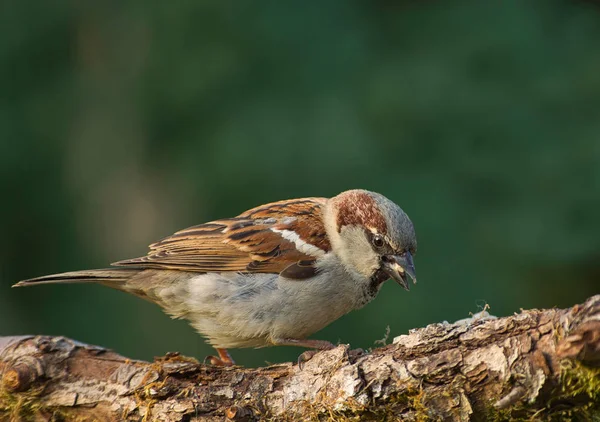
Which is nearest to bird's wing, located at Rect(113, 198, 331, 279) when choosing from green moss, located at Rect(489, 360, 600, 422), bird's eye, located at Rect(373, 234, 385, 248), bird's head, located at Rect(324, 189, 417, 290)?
bird's head, located at Rect(324, 189, 417, 290)

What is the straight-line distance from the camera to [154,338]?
605 cm

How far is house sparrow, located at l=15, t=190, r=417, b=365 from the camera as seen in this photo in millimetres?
3754

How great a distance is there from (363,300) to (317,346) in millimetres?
378

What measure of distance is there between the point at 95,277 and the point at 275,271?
921 millimetres

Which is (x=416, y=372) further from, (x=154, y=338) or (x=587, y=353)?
(x=154, y=338)

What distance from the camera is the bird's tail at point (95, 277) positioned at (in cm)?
382

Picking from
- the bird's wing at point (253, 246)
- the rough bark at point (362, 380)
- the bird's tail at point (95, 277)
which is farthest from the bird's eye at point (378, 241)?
the bird's tail at point (95, 277)

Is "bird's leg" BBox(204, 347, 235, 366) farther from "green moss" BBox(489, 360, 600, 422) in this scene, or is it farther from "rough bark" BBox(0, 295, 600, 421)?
"green moss" BBox(489, 360, 600, 422)

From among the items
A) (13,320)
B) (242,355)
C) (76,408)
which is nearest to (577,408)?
(76,408)

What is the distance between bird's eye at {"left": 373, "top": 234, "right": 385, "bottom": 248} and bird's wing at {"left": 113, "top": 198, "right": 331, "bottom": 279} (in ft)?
0.86

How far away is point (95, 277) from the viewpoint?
12.8ft

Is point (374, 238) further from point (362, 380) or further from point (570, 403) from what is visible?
point (570, 403)

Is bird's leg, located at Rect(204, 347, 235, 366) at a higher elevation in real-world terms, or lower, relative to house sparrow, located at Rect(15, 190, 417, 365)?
lower

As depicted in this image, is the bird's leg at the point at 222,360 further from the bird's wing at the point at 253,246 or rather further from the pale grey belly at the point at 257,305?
the bird's wing at the point at 253,246
